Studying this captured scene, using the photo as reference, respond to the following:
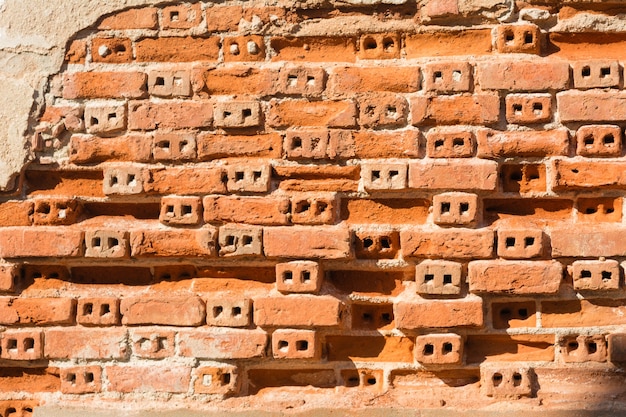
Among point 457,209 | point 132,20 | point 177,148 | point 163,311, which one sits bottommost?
point 163,311

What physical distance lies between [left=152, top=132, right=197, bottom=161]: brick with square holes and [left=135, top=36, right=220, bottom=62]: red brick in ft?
A: 0.80

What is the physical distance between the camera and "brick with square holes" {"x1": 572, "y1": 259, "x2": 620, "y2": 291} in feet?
6.29

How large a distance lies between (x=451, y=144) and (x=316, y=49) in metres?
0.50

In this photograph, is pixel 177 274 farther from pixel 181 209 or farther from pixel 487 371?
pixel 487 371

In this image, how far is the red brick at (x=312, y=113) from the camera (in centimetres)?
200

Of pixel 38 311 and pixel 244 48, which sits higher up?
pixel 244 48

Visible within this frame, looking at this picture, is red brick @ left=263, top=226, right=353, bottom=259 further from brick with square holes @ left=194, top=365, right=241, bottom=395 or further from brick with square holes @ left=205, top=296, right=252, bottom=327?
brick with square holes @ left=194, top=365, right=241, bottom=395

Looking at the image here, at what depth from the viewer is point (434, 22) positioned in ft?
6.63

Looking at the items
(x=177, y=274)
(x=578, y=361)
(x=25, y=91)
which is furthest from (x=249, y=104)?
(x=578, y=361)

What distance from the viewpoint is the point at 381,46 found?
203 cm

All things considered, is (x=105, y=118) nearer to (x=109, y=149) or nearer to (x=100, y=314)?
(x=109, y=149)

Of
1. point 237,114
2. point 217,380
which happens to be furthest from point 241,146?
point 217,380

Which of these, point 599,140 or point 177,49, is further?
point 177,49

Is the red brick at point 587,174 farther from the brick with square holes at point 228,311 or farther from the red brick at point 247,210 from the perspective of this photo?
the brick with square holes at point 228,311
